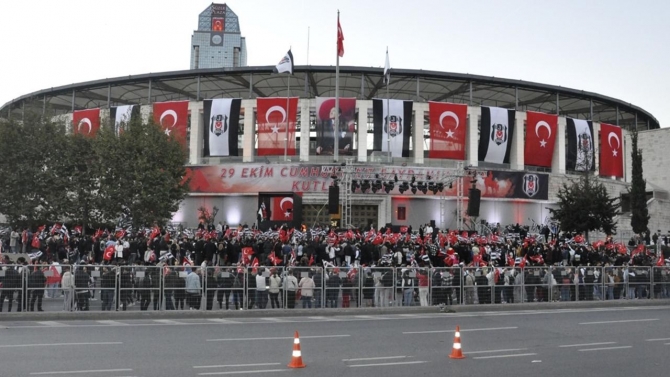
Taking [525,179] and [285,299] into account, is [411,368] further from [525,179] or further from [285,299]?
[525,179]

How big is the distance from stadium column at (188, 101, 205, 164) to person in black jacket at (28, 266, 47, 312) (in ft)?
122

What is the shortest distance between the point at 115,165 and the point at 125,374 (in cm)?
3126

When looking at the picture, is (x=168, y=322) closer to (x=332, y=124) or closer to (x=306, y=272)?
(x=306, y=272)

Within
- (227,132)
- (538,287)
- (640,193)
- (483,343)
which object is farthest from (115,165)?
(640,193)

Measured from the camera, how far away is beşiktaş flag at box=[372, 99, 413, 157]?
53.6 m

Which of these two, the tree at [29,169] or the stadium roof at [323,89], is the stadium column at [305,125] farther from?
the tree at [29,169]

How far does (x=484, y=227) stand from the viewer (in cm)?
4794

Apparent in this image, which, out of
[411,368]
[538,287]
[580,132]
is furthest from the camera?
[580,132]

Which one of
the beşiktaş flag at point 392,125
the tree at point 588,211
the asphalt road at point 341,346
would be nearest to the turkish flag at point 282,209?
the beşiktaş flag at point 392,125

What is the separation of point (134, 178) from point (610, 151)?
41607 mm

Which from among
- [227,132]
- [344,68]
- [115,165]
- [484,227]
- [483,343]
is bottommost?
[483,343]

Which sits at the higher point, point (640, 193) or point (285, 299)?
point (640, 193)

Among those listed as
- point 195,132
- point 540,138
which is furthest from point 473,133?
point 195,132

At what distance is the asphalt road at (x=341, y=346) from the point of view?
11516 mm
